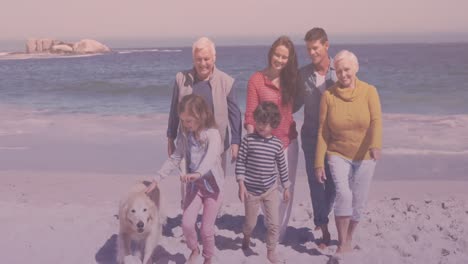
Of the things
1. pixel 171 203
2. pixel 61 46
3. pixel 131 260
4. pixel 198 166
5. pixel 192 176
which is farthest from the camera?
pixel 61 46

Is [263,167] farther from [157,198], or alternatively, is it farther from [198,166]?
[157,198]

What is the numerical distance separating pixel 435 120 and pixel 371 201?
23.9ft

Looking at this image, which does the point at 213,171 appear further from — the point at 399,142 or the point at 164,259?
the point at 399,142

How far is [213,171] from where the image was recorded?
3902 millimetres

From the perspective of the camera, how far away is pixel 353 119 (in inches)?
154

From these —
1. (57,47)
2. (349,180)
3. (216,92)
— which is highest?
(216,92)

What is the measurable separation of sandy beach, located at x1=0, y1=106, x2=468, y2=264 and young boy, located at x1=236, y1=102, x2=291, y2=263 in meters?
0.56

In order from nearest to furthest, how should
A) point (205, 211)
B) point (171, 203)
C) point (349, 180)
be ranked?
point (205, 211) < point (349, 180) < point (171, 203)

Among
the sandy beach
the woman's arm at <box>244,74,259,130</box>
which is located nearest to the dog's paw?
the sandy beach

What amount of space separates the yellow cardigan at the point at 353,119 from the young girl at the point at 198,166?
0.85 metres

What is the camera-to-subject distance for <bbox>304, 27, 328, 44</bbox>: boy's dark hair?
13.4 feet

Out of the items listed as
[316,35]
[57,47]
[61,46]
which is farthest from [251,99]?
[57,47]

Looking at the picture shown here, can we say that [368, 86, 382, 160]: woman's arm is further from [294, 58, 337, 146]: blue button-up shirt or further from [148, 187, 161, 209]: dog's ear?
[148, 187, 161, 209]: dog's ear

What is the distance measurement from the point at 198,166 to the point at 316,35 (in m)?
1.33
